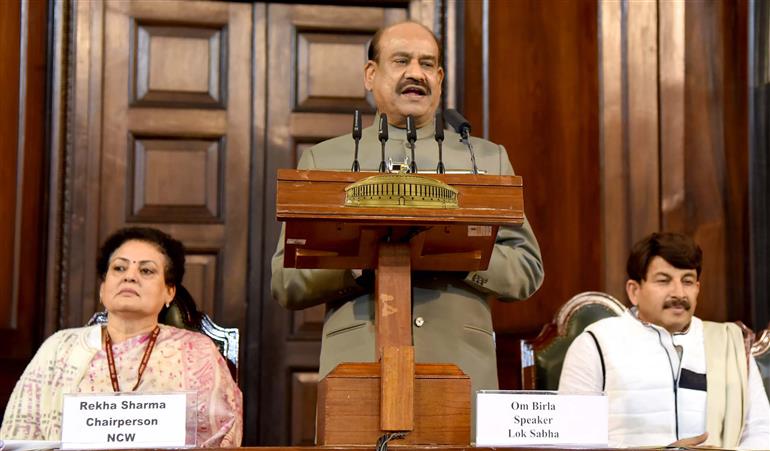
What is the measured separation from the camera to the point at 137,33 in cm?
386

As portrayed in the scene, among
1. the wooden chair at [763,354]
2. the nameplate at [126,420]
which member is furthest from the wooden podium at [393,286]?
the wooden chair at [763,354]

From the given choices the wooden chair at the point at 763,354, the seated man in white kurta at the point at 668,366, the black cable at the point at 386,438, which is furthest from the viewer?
the wooden chair at the point at 763,354

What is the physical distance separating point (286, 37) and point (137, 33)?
20.6 inches

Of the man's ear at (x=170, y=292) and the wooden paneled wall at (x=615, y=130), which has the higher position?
the wooden paneled wall at (x=615, y=130)

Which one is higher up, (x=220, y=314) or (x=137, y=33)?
(x=137, y=33)

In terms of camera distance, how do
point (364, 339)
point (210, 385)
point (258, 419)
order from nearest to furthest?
point (364, 339), point (210, 385), point (258, 419)

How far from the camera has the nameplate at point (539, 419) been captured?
1.63 m

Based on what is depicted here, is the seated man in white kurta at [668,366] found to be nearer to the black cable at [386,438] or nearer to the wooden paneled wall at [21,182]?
the black cable at [386,438]

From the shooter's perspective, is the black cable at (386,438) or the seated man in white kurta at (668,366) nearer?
the black cable at (386,438)

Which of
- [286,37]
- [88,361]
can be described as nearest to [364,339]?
[88,361]

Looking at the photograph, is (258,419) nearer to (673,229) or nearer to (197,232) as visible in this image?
(197,232)

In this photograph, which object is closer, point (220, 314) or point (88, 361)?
point (88, 361)

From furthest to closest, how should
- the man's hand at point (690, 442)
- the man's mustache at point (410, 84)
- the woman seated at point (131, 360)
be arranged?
1. the woman seated at point (131, 360)
2. the man's mustache at point (410, 84)
3. the man's hand at point (690, 442)

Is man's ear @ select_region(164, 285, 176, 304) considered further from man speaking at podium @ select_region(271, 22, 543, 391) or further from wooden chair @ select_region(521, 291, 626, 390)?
wooden chair @ select_region(521, 291, 626, 390)
